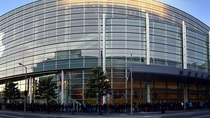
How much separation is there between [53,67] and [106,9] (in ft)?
52.2

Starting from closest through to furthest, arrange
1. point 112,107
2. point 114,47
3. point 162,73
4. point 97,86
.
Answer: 1. point 97,86
2. point 112,107
3. point 162,73
4. point 114,47

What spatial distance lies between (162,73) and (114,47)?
10.8 metres

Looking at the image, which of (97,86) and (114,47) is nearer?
(97,86)

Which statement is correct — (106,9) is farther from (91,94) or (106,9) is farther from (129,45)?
(91,94)

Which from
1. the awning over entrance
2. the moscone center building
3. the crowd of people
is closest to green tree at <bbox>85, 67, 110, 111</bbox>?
the crowd of people

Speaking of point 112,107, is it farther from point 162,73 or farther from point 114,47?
point 114,47

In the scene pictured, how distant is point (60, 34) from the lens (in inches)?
1825

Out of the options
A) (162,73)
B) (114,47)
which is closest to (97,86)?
(162,73)

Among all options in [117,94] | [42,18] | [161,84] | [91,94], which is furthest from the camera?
[42,18]

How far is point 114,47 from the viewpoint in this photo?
1721 inches

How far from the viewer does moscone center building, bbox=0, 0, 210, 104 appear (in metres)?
43.0

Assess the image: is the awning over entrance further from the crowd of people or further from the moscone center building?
the crowd of people

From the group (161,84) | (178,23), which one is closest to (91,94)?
(161,84)

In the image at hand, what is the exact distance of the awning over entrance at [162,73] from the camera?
119 feet
